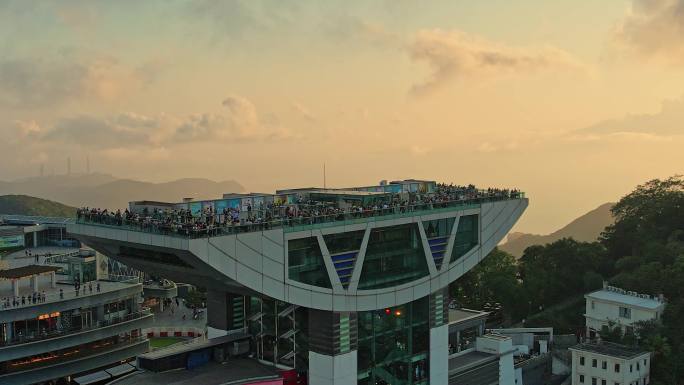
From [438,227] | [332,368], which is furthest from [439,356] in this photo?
[332,368]

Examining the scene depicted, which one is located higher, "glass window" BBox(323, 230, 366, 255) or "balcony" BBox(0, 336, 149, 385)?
"glass window" BBox(323, 230, 366, 255)

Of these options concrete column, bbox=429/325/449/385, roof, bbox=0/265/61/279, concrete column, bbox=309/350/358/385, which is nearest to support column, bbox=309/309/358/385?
concrete column, bbox=309/350/358/385

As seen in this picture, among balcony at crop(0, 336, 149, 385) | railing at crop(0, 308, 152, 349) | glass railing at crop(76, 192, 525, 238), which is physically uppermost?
glass railing at crop(76, 192, 525, 238)

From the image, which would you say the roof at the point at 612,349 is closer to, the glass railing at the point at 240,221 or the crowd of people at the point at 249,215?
the crowd of people at the point at 249,215

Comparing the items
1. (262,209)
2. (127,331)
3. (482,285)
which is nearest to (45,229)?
(127,331)

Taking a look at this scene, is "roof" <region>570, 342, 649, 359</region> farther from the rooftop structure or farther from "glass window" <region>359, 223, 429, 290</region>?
"glass window" <region>359, 223, 429, 290</region>

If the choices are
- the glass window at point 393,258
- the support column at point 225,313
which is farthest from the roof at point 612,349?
the support column at point 225,313

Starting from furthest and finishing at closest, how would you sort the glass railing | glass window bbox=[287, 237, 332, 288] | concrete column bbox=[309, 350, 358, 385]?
concrete column bbox=[309, 350, 358, 385] < glass window bbox=[287, 237, 332, 288] < the glass railing
